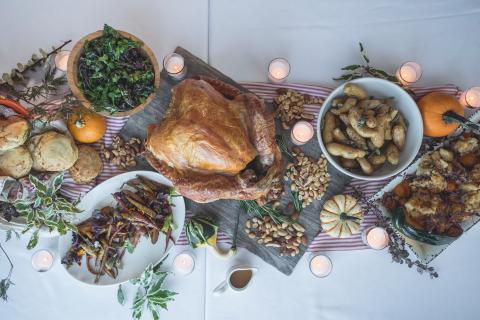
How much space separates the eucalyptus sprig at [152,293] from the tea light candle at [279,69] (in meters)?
0.77

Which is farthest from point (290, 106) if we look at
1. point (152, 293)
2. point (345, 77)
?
point (152, 293)

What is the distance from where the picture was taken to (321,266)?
1.27 m

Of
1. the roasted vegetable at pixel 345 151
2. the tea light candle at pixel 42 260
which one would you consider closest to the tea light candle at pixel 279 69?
the roasted vegetable at pixel 345 151

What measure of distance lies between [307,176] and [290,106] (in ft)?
0.83

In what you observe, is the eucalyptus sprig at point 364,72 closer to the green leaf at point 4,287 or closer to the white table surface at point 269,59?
the white table surface at point 269,59

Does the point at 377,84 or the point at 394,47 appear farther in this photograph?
the point at 394,47

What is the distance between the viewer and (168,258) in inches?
52.7

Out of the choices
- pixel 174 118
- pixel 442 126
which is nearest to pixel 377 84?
pixel 442 126

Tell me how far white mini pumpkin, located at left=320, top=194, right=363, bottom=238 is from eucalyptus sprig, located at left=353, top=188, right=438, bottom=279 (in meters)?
0.04

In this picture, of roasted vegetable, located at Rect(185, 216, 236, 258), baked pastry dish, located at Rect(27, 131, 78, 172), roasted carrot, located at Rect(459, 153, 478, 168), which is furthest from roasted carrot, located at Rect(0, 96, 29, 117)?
roasted carrot, located at Rect(459, 153, 478, 168)

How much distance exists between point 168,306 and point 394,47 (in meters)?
1.25

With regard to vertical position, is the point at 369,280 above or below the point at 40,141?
below

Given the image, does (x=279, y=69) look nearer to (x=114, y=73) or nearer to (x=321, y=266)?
(x=114, y=73)

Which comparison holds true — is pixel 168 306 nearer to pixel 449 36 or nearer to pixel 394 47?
pixel 394 47
